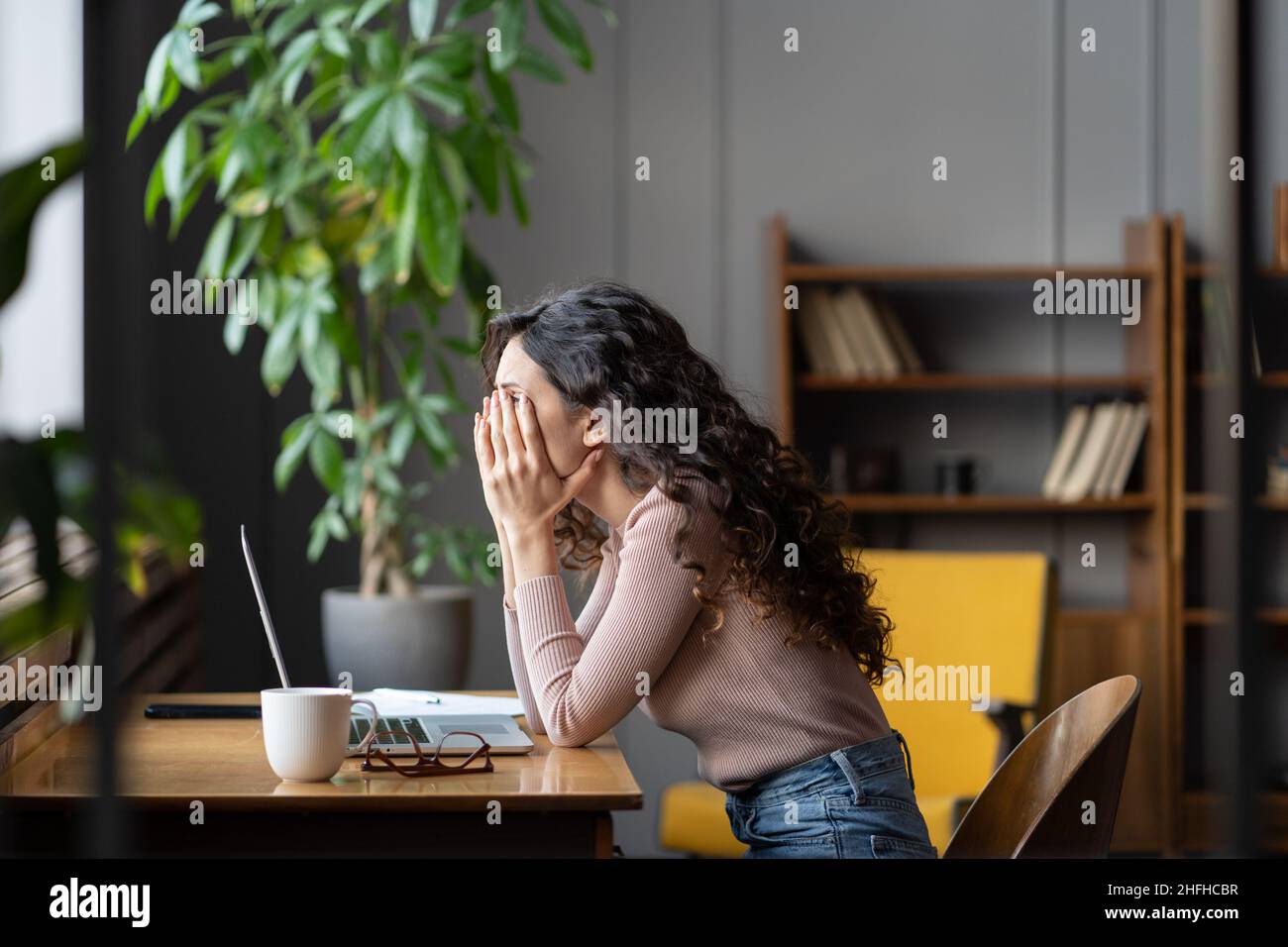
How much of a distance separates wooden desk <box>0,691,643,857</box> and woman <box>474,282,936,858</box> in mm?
140

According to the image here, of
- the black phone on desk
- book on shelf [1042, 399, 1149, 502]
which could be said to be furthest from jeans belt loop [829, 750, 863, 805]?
book on shelf [1042, 399, 1149, 502]

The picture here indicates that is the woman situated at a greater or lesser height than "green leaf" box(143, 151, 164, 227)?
lesser

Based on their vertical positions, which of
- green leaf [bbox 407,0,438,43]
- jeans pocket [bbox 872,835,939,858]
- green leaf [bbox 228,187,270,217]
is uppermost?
green leaf [bbox 407,0,438,43]

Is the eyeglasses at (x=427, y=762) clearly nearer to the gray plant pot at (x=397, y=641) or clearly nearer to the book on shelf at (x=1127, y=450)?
the gray plant pot at (x=397, y=641)

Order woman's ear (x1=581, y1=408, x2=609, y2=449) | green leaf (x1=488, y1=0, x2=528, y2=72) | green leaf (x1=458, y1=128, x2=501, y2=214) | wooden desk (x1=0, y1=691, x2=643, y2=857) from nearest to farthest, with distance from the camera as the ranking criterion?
1. wooden desk (x1=0, y1=691, x2=643, y2=857)
2. woman's ear (x1=581, y1=408, x2=609, y2=449)
3. green leaf (x1=488, y1=0, x2=528, y2=72)
4. green leaf (x1=458, y1=128, x2=501, y2=214)

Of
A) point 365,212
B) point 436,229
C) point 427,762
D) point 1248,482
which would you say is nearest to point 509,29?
point 436,229

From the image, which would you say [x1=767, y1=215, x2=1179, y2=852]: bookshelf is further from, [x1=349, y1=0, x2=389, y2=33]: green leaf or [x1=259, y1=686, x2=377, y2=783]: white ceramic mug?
[x1=259, y1=686, x2=377, y2=783]: white ceramic mug

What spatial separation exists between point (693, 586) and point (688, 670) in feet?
0.32

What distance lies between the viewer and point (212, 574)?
309cm

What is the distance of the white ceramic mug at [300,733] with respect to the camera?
3.61 ft

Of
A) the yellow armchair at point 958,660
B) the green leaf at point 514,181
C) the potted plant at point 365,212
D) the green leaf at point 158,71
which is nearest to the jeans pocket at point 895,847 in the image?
the yellow armchair at point 958,660

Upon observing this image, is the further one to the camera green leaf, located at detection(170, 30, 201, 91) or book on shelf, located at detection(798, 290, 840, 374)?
book on shelf, located at detection(798, 290, 840, 374)

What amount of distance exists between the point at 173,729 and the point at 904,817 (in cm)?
78

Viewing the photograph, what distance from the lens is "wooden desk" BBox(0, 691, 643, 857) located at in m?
1.06
